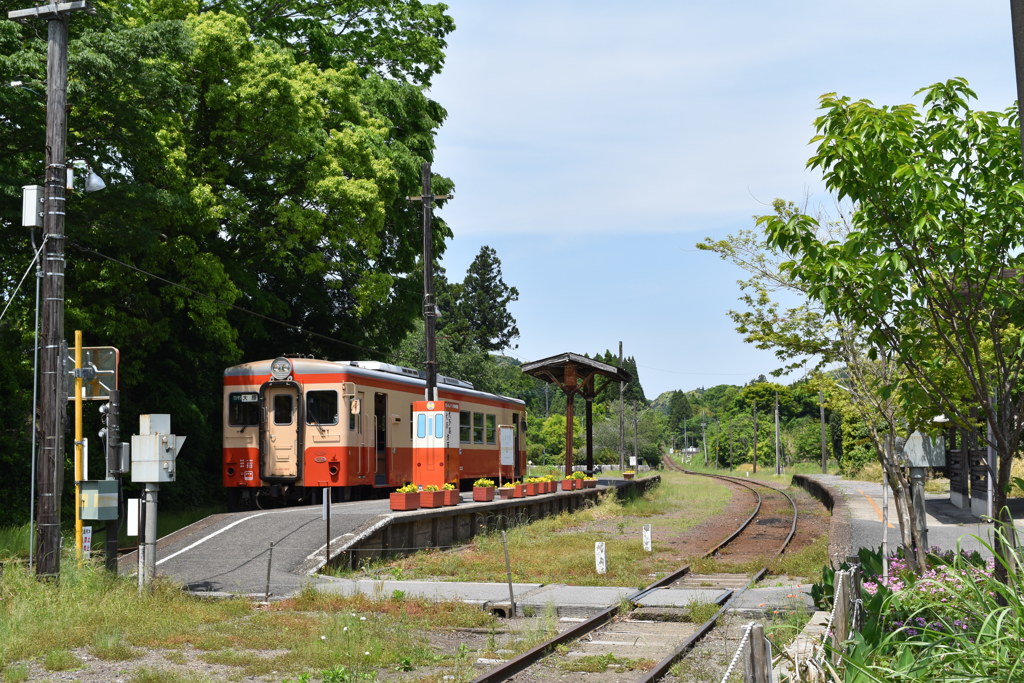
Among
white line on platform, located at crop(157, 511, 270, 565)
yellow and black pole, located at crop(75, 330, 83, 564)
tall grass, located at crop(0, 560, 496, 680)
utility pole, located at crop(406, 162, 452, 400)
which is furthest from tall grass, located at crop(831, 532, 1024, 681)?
utility pole, located at crop(406, 162, 452, 400)

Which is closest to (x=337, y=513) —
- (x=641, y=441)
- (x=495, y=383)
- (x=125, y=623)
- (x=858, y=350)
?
(x=125, y=623)

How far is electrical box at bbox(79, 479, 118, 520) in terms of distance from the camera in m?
12.4

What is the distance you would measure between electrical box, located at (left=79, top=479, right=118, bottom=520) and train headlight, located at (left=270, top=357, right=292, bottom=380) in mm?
8282

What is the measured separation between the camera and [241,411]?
2139cm

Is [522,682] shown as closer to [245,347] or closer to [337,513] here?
[337,513]

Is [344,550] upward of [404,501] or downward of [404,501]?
downward

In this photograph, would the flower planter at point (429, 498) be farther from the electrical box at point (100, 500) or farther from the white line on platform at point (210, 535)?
the electrical box at point (100, 500)

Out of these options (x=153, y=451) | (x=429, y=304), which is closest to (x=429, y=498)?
(x=429, y=304)

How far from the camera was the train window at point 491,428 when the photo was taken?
90.3ft

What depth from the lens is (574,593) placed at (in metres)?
12.8

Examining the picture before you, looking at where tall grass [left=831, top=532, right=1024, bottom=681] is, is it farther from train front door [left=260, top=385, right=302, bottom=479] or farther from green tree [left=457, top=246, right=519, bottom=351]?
green tree [left=457, top=246, right=519, bottom=351]

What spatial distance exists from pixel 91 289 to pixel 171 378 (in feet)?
12.2

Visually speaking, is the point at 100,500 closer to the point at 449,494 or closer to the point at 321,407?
the point at 449,494

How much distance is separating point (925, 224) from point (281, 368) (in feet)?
50.9
